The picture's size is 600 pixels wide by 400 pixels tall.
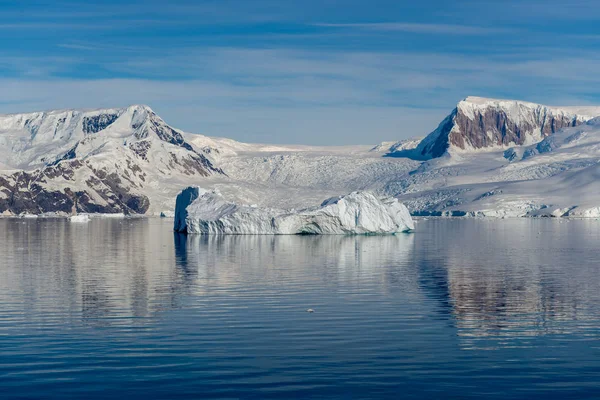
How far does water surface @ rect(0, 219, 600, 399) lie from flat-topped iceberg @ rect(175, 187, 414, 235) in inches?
1702

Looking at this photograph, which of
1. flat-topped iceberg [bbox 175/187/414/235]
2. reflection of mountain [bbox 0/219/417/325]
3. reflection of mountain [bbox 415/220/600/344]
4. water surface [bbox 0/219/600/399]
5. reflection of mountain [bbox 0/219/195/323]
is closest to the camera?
water surface [bbox 0/219/600/399]

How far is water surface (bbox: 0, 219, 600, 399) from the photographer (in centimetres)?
2258

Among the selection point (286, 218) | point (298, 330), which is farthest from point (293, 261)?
point (286, 218)

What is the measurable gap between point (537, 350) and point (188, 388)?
38.2ft

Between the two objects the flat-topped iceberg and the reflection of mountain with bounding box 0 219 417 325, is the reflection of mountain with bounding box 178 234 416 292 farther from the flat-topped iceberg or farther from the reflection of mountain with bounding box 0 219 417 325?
the flat-topped iceberg

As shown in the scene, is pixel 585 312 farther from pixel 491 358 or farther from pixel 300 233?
pixel 300 233

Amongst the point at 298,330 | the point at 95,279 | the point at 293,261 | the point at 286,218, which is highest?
the point at 286,218

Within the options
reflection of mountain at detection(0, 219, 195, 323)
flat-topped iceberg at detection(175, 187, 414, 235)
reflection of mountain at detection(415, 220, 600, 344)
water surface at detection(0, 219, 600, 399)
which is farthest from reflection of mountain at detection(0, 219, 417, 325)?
flat-topped iceberg at detection(175, 187, 414, 235)

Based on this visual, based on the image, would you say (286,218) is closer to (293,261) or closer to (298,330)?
(293,261)

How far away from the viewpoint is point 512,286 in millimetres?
45312

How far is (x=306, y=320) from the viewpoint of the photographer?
32781 mm

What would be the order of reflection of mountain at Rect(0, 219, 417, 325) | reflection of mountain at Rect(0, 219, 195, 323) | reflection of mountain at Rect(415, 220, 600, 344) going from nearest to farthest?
reflection of mountain at Rect(415, 220, 600, 344), reflection of mountain at Rect(0, 219, 195, 323), reflection of mountain at Rect(0, 219, 417, 325)

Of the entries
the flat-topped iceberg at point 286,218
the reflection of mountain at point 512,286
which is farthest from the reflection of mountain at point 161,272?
the flat-topped iceberg at point 286,218

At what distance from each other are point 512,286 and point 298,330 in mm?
18903
